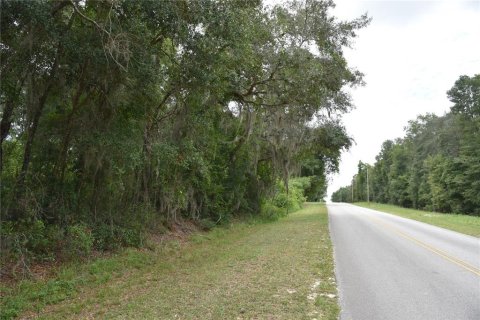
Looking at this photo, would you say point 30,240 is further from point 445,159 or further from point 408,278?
point 445,159

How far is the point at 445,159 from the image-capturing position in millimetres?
45219

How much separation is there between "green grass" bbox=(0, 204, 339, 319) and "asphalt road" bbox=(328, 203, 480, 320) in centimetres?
44

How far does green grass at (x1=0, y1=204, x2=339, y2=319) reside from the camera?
6242mm

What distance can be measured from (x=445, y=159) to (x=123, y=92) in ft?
144

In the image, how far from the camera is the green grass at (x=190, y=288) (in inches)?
246

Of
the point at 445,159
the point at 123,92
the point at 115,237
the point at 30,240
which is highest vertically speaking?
the point at 445,159

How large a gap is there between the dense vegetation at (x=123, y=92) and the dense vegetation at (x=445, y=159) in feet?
104

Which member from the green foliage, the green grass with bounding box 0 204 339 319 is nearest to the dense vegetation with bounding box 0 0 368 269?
the green grass with bounding box 0 204 339 319

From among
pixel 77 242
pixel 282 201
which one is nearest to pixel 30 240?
pixel 77 242

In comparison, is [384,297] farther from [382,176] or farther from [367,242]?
[382,176]

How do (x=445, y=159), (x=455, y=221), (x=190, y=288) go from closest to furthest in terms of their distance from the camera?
(x=190, y=288)
(x=455, y=221)
(x=445, y=159)

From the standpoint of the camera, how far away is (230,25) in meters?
8.53

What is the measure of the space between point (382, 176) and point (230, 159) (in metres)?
72.2

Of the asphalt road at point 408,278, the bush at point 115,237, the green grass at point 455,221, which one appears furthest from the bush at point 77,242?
the green grass at point 455,221
